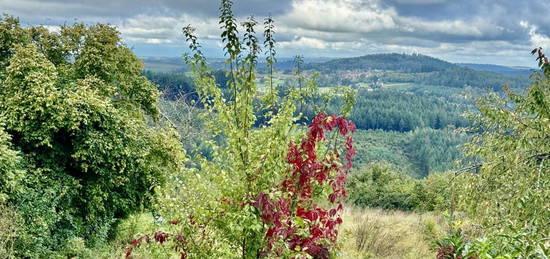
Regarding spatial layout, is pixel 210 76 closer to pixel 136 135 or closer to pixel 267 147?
pixel 267 147

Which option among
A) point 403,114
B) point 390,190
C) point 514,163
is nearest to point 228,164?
point 514,163

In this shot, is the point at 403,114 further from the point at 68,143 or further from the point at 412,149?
the point at 68,143

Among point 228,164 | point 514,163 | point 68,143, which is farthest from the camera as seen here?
point 68,143

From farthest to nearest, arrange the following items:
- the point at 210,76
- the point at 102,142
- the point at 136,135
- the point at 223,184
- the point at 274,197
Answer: the point at 136,135 < the point at 102,142 < the point at 210,76 < the point at 223,184 < the point at 274,197

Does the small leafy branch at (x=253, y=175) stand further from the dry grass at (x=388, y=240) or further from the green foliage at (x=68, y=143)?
the green foliage at (x=68, y=143)

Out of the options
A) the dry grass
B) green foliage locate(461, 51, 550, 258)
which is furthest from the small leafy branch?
the dry grass

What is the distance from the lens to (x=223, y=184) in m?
4.15

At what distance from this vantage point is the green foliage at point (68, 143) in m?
10.5

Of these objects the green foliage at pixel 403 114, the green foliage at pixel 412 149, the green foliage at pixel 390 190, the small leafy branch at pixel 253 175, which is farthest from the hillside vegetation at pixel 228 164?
the green foliage at pixel 403 114

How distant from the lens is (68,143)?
Result: 39.1 feet

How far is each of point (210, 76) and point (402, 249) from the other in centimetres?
903

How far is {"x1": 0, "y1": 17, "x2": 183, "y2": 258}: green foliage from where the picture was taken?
10.5 m

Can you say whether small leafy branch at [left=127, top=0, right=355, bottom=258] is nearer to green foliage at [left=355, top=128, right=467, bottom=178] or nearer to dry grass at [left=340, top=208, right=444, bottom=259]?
dry grass at [left=340, top=208, right=444, bottom=259]

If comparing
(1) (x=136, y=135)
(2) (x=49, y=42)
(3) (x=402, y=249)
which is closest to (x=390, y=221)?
(3) (x=402, y=249)
